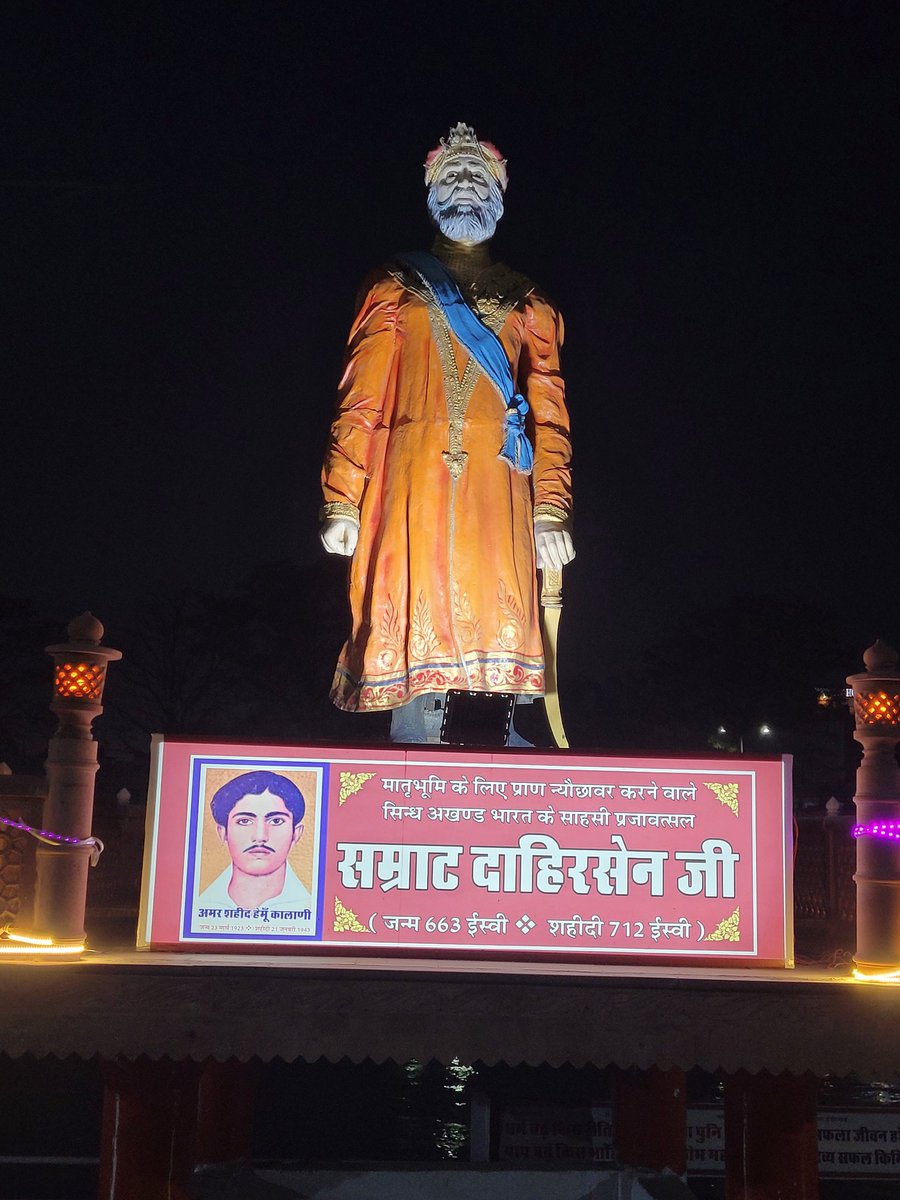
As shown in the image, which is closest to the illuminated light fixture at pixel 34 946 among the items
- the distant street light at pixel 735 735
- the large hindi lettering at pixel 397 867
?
the large hindi lettering at pixel 397 867

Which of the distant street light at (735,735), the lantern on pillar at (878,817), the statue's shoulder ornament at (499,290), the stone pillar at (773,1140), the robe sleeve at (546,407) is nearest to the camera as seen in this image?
the stone pillar at (773,1140)

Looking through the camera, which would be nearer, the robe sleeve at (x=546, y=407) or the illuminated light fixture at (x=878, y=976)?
the illuminated light fixture at (x=878, y=976)

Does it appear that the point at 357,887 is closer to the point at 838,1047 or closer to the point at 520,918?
the point at 520,918

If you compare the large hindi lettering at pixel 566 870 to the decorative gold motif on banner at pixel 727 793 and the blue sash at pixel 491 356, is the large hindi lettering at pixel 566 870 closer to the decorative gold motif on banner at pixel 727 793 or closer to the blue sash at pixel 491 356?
the decorative gold motif on banner at pixel 727 793

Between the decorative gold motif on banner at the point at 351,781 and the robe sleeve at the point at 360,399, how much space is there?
4.41 ft

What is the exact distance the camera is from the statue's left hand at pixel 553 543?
194 inches

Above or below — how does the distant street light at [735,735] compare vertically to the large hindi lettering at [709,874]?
above

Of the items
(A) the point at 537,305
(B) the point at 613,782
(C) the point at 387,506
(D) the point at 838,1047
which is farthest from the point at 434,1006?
(A) the point at 537,305

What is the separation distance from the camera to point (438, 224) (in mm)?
5285

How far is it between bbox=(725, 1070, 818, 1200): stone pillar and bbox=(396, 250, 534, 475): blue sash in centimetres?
262

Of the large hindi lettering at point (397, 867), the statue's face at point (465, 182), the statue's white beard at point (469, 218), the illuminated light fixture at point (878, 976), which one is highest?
the statue's face at point (465, 182)

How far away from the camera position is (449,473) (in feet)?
16.0

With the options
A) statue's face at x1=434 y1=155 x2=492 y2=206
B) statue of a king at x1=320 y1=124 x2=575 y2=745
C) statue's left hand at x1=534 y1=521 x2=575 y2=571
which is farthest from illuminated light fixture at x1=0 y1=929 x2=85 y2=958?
statue's face at x1=434 y1=155 x2=492 y2=206

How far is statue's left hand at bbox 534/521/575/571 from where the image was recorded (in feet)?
16.1
